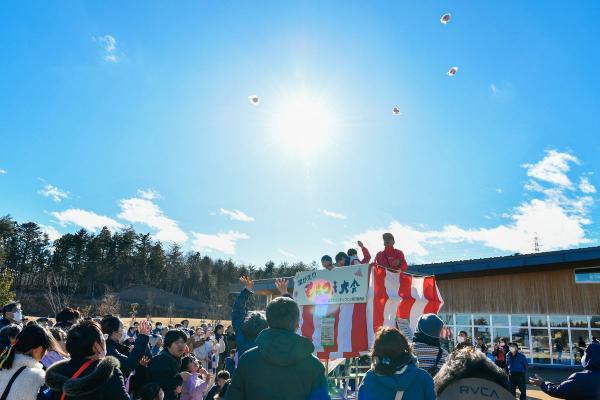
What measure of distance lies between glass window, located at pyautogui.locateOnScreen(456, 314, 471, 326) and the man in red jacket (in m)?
15.3

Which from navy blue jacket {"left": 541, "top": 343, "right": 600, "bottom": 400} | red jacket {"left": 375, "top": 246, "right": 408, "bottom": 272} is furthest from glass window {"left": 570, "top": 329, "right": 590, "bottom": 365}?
navy blue jacket {"left": 541, "top": 343, "right": 600, "bottom": 400}

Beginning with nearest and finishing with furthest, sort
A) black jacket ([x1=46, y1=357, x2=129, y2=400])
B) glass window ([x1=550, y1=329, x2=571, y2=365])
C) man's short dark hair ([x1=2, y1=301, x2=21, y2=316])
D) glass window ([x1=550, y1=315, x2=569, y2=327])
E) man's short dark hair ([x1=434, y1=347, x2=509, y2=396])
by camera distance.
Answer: man's short dark hair ([x1=434, y1=347, x2=509, y2=396]) < black jacket ([x1=46, y1=357, x2=129, y2=400]) < man's short dark hair ([x1=2, y1=301, x2=21, y2=316]) < glass window ([x1=550, y1=329, x2=571, y2=365]) < glass window ([x1=550, y1=315, x2=569, y2=327])

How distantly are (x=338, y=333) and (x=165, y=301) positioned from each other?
67004 mm

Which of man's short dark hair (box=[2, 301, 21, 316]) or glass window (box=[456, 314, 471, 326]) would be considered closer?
man's short dark hair (box=[2, 301, 21, 316])

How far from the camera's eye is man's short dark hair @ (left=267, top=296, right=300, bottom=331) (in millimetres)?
2867

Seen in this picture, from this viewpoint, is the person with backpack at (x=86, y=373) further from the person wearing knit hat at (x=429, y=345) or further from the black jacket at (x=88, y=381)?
the person wearing knit hat at (x=429, y=345)

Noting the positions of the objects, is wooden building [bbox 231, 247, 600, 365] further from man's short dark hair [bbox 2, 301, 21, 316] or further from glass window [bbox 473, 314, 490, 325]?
man's short dark hair [bbox 2, 301, 21, 316]

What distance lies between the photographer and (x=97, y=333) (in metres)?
3.10

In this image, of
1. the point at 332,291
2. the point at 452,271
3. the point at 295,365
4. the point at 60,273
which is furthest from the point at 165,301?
the point at 295,365

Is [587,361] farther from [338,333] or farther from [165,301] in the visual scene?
[165,301]

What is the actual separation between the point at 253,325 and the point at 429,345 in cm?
178

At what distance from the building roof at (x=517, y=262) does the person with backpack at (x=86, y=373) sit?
20.2 m

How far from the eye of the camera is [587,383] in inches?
157

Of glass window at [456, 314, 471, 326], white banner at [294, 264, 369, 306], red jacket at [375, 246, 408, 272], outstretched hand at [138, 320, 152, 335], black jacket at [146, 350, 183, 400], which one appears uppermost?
red jacket at [375, 246, 408, 272]
